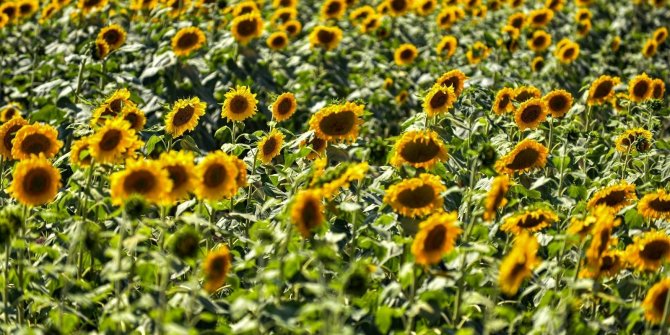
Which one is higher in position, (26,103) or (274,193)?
(274,193)

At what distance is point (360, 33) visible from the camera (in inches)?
361

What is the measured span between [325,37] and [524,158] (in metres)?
3.88

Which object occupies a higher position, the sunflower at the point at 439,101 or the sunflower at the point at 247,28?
the sunflower at the point at 439,101

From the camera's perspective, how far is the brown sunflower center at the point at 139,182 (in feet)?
9.98

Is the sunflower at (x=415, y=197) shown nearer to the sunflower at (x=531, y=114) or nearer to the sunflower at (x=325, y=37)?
→ the sunflower at (x=531, y=114)

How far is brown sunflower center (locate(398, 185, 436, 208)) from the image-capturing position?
11.1 feet

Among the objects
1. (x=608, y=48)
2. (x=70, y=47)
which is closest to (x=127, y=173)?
(x=70, y=47)

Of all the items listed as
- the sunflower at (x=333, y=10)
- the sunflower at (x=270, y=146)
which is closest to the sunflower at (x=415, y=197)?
the sunflower at (x=270, y=146)

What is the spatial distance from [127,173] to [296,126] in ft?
14.8

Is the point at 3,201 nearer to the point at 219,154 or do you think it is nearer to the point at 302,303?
the point at 219,154

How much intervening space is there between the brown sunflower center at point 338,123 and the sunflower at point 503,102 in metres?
1.29

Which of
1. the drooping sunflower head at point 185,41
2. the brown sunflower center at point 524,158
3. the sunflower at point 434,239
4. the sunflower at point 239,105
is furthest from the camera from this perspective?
the drooping sunflower head at point 185,41

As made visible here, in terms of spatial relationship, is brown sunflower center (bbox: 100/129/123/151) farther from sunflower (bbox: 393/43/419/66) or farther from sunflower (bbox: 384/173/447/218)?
sunflower (bbox: 393/43/419/66)

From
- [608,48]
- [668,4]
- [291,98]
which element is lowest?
[668,4]
